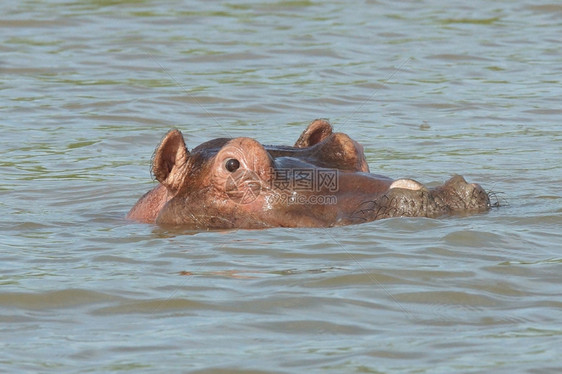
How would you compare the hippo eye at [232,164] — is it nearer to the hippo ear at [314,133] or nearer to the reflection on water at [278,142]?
the reflection on water at [278,142]

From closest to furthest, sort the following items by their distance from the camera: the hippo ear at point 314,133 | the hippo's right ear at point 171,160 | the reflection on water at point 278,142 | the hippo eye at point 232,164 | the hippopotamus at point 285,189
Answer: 1. the reflection on water at point 278,142
2. the hippopotamus at point 285,189
3. the hippo eye at point 232,164
4. the hippo's right ear at point 171,160
5. the hippo ear at point 314,133

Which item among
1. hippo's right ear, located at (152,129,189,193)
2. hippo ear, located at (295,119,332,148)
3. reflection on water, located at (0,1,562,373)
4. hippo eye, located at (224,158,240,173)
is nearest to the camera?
reflection on water, located at (0,1,562,373)

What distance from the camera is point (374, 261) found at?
27.6 ft

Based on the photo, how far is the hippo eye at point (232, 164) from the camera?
30.7ft

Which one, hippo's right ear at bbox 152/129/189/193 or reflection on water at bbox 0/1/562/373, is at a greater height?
hippo's right ear at bbox 152/129/189/193

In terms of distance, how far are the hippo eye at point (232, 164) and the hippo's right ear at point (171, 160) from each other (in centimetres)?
40

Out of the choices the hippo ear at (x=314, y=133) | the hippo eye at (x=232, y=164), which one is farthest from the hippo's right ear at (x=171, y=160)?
the hippo ear at (x=314, y=133)

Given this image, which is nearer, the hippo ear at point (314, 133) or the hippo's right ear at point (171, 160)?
the hippo's right ear at point (171, 160)

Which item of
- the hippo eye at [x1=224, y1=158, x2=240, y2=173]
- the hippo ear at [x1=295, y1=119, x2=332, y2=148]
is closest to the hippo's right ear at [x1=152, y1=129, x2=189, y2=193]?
the hippo eye at [x1=224, y1=158, x2=240, y2=173]

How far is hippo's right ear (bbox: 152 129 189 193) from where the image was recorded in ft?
31.2

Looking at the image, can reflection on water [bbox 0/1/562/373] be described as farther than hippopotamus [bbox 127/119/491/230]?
No

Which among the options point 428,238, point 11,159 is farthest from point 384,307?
point 11,159

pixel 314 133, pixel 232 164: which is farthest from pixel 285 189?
pixel 314 133

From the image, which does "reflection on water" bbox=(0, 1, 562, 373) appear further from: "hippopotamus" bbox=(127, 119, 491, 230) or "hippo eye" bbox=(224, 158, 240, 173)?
"hippo eye" bbox=(224, 158, 240, 173)
